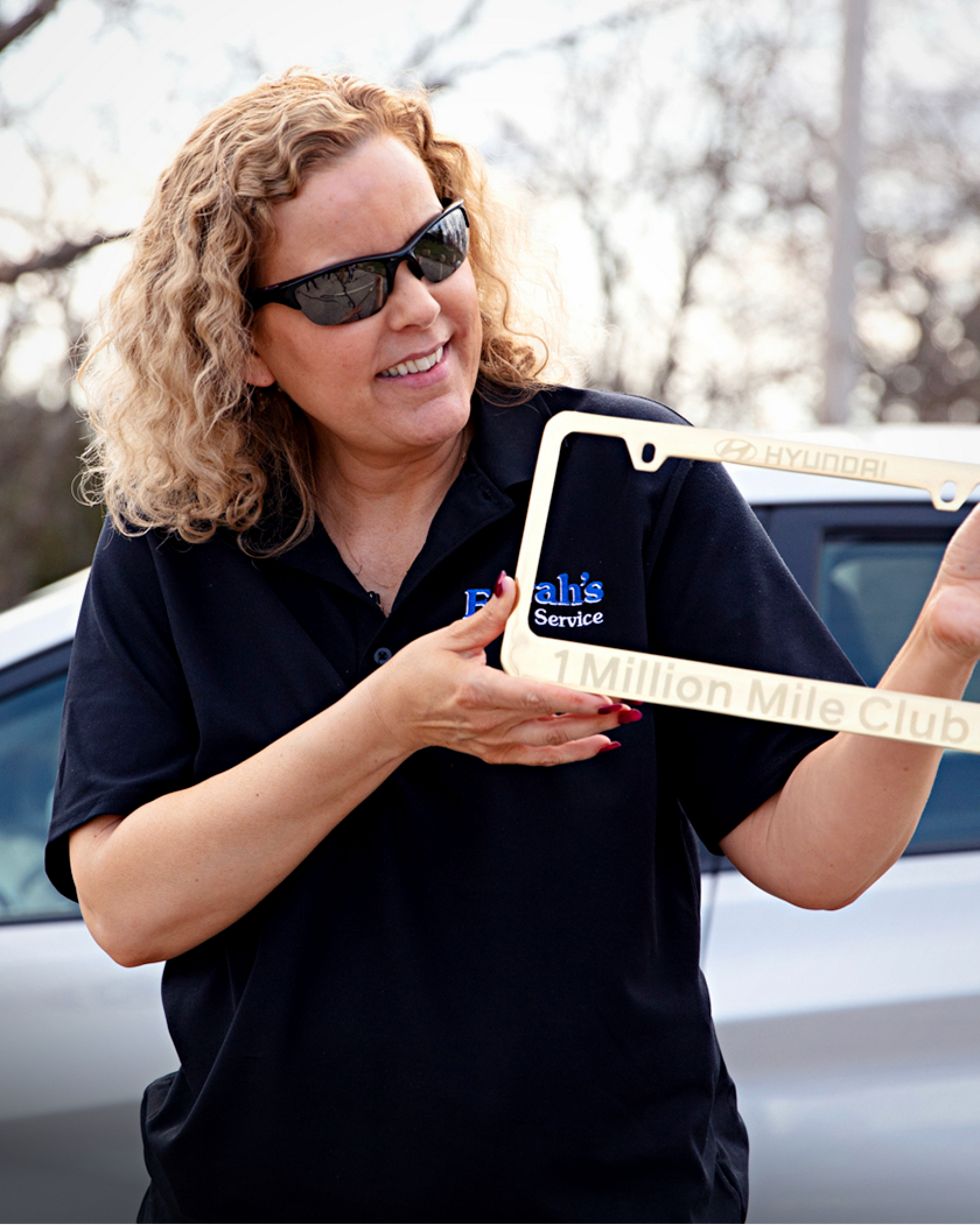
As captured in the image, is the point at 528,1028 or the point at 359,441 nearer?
the point at 528,1028

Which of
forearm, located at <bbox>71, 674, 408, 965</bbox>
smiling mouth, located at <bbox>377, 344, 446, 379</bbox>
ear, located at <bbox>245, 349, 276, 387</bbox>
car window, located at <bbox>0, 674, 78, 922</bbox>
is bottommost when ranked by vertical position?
car window, located at <bbox>0, 674, 78, 922</bbox>

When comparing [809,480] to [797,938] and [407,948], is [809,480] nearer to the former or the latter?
[797,938]

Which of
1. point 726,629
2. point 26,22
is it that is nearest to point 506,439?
point 726,629

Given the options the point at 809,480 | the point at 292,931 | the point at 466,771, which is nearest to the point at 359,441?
the point at 466,771

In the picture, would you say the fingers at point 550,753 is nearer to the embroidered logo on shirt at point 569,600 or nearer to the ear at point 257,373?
the embroidered logo on shirt at point 569,600

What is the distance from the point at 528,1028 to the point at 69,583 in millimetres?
1754

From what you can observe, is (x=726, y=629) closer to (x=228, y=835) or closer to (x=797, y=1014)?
(x=228, y=835)

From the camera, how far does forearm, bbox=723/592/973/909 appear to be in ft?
4.95

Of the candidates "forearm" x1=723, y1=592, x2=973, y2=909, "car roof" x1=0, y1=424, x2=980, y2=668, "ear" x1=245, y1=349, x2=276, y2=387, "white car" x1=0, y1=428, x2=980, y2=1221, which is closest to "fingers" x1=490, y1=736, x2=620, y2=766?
"forearm" x1=723, y1=592, x2=973, y2=909

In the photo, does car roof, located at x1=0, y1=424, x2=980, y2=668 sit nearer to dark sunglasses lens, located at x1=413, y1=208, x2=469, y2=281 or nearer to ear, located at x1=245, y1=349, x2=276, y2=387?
ear, located at x1=245, y1=349, x2=276, y2=387

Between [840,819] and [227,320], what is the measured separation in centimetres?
88

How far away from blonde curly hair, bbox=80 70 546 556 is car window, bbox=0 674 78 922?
0.89 metres

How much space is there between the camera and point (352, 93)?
1769mm

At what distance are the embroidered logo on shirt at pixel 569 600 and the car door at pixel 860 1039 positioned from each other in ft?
3.43
